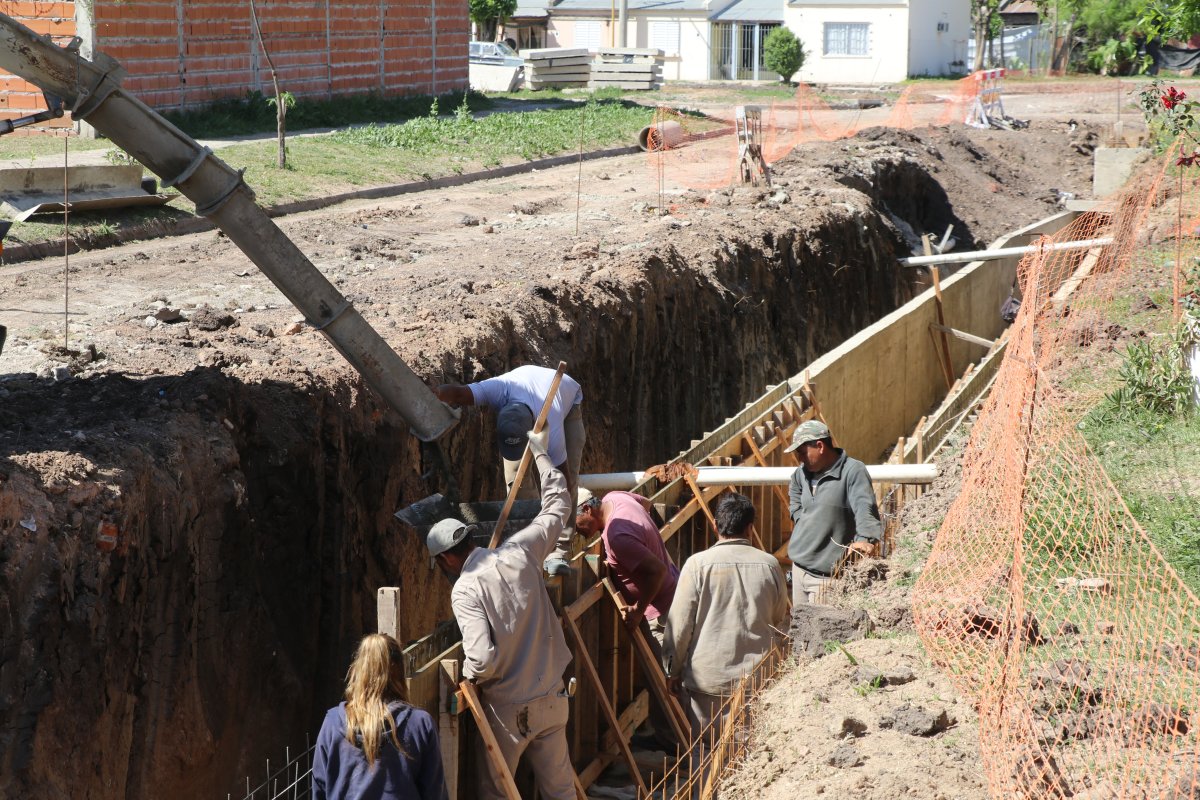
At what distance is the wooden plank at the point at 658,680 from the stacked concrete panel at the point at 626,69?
3257 centimetres

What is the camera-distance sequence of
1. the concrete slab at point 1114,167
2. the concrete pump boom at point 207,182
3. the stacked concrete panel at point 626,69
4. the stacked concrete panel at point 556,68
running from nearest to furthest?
1. the concrete pump boom at point 207,182
2. the concrete slab at point 1114,167
3. the stacked concrete panel at point 556,68
4. the stacked concrete panel at point 626,69

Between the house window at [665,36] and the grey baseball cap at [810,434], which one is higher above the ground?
the house window at [665,36]

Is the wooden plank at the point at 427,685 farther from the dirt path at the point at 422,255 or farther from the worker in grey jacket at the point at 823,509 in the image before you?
the dirt path at the point at 422,255

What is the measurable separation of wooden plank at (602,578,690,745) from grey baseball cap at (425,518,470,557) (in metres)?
1.70

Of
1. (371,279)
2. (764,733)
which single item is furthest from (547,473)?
(371,279)

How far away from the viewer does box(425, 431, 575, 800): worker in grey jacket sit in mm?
5367

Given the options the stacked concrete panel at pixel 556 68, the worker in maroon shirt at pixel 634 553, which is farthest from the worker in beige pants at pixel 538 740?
the stacked concrete panel at pixel 556 68

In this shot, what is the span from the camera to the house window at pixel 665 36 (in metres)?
53.2

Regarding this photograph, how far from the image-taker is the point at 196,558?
6.53 metres

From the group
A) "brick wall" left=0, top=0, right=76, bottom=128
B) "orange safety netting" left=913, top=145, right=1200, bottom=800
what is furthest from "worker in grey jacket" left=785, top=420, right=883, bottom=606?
"brick wall" left=0, top=0, right=76, bottom=128

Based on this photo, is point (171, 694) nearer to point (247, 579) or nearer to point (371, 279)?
point (247, 579)

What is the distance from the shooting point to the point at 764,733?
18.2 feet

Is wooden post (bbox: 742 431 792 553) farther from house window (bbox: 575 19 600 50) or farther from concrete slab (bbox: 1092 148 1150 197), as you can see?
house window (bbox: 575 19 600 50)

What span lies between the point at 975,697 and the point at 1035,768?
74 cm
